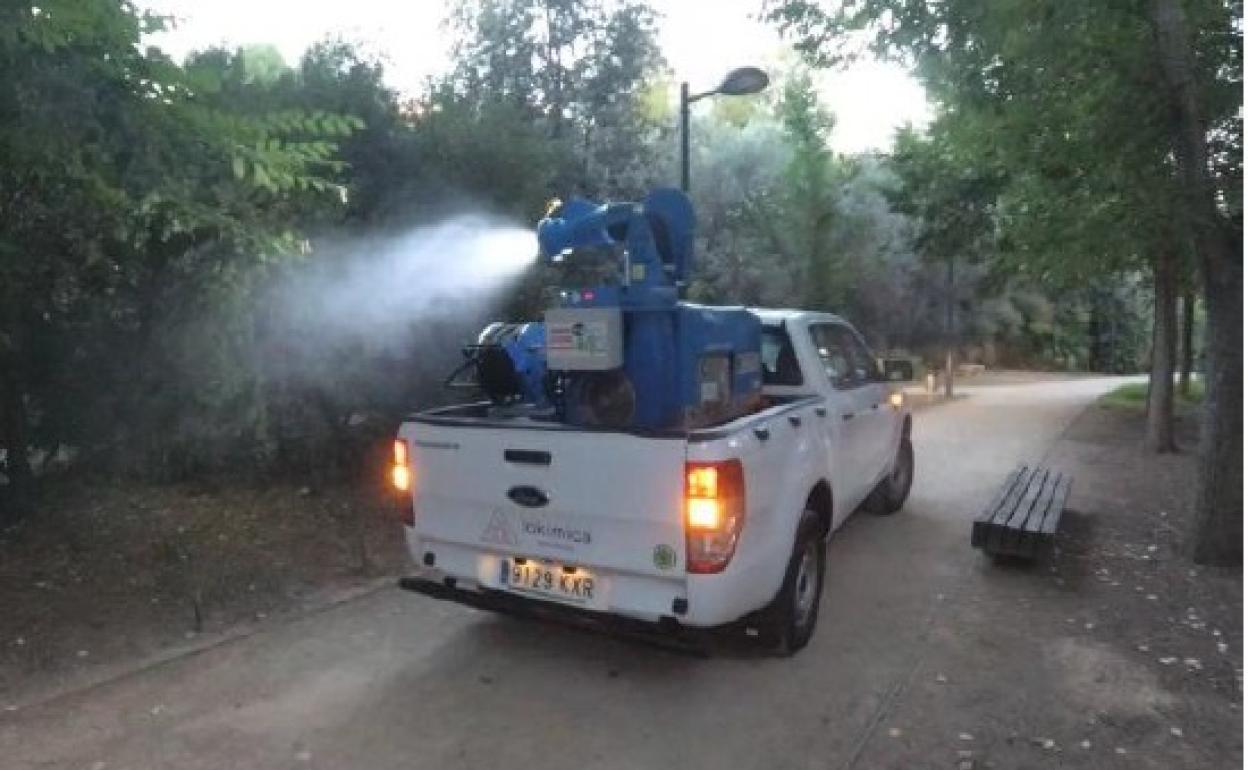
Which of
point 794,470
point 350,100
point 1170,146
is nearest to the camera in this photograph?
point 794,470

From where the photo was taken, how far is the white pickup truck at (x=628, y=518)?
12.5 ft

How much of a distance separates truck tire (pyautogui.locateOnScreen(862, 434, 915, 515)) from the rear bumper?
3.44m

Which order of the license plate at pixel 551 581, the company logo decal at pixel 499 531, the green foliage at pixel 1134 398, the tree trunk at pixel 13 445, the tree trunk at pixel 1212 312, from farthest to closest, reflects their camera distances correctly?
the green foliage at pixel 1134 398
the tree trunk at pixel 13 445
the tree trunk at pixel 1212 312
the company logo decal at pixel 499 531
the license plate at pixel 551 581

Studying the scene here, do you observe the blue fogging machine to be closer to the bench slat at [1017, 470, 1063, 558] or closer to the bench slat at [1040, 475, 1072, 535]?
the bench slat at [1017, 470, 1063, 558]

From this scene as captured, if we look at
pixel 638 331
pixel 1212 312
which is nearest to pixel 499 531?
pixel 638 331

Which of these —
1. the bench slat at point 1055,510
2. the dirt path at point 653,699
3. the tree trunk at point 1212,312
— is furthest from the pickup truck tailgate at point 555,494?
the tree trunk at point 1212,312

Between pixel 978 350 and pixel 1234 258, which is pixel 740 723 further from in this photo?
pixel 978 350

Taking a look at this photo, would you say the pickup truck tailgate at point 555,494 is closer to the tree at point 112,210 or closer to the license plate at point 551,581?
the license plate at point 551,581

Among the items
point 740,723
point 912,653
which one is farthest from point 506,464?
point 912,653

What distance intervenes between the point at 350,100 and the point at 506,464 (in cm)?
485

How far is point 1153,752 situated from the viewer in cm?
361

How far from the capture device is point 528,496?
4113mm

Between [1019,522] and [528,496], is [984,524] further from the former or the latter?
[528,496]

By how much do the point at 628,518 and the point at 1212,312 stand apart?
4599 millimetres
